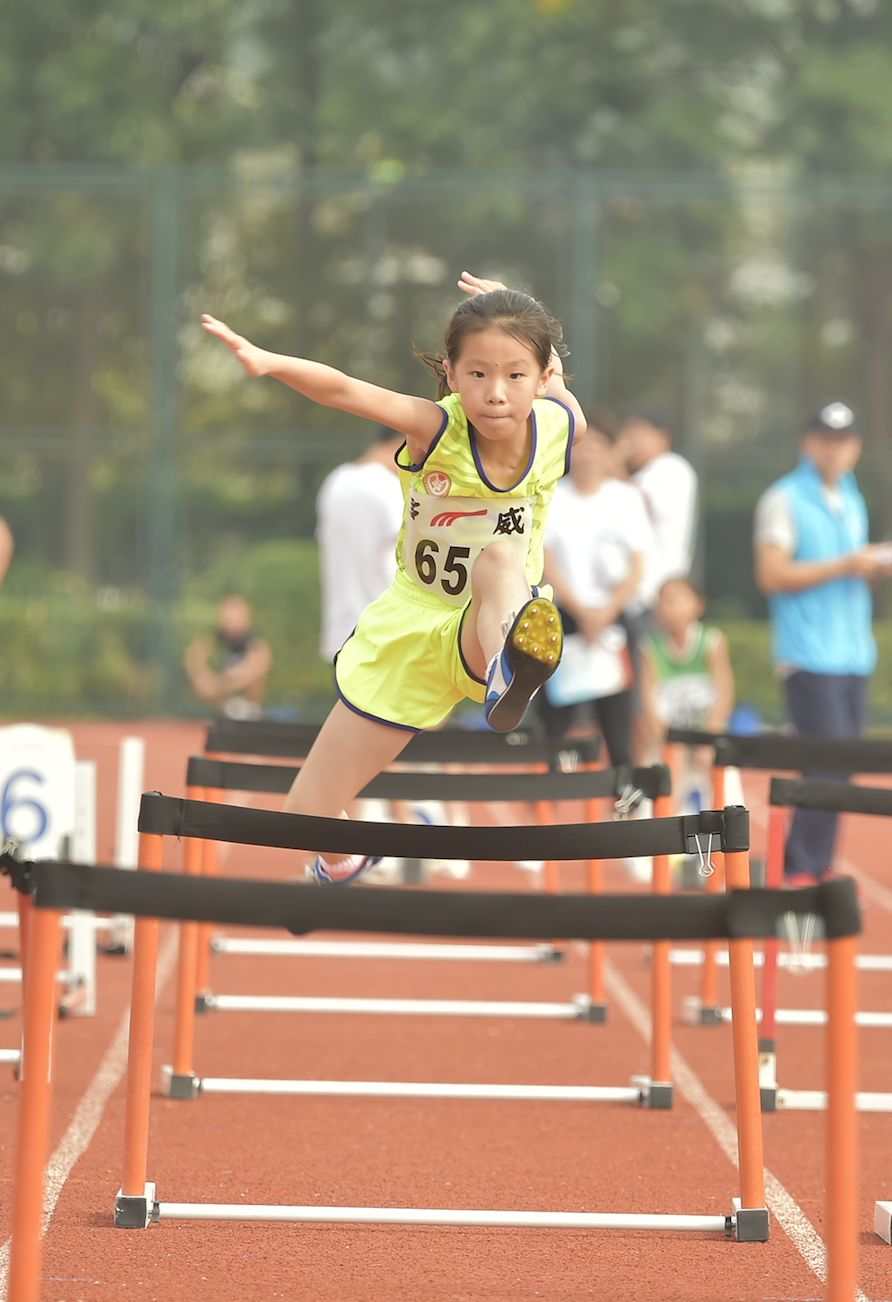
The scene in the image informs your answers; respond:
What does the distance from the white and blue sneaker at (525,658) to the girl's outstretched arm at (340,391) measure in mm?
497

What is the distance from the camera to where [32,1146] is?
2.95 metres

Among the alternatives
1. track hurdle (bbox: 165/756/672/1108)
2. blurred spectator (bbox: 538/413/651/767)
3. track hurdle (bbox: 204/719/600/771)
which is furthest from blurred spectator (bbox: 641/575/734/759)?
track hurdle (bbox: 165/756/672/1108)

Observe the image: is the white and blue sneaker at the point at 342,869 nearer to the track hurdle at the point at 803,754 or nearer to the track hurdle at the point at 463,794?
the track hurdle at the point at 463,794

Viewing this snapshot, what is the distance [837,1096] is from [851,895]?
294mm

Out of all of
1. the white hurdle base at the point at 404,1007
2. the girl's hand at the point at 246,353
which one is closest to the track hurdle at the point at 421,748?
the white hurdle base at the point at 404,1007

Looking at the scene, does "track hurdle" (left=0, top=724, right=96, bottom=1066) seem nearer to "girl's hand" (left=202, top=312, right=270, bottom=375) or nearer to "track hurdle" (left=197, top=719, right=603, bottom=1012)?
"track hurdle" (left=197, top=719, right=603, bottom=1012)

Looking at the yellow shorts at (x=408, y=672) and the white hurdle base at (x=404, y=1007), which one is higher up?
the yellow shorts at (x=408, y=672)

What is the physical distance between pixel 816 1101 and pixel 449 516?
6.34ft

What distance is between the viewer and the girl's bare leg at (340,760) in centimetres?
479

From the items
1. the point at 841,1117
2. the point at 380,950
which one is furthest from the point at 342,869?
the point at 380,950

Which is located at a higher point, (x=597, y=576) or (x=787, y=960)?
(x=597, y=576)

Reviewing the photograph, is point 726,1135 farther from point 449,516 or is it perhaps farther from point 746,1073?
point 449,516

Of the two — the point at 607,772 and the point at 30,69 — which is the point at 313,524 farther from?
the point at 607,772

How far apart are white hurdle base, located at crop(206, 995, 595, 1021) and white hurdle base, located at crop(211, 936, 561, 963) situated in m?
0.80
